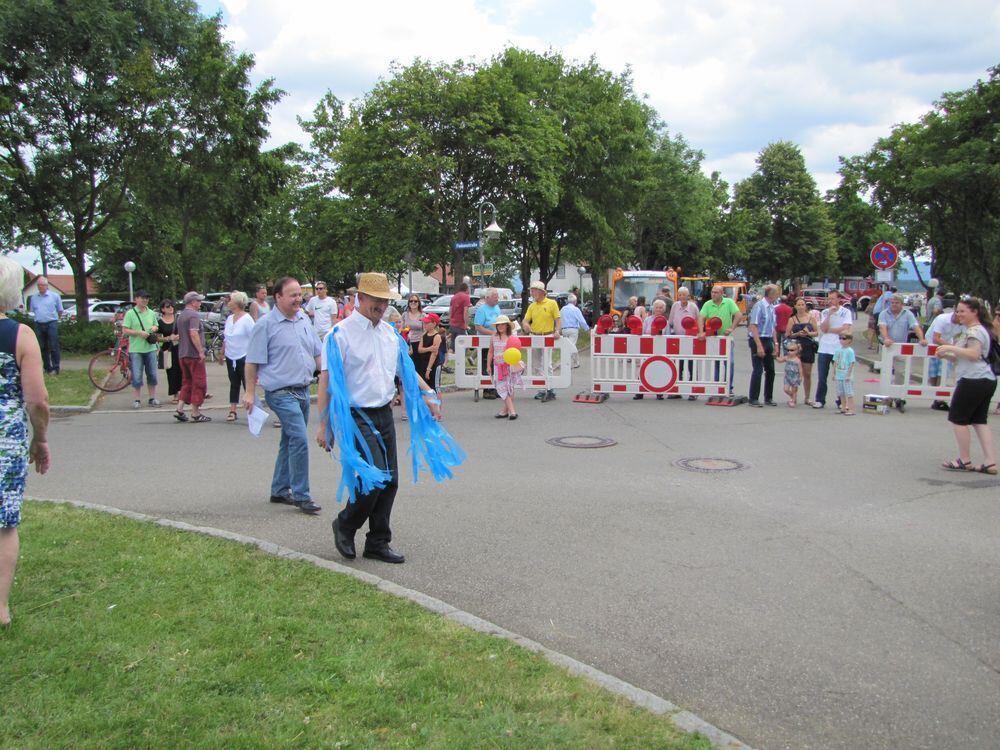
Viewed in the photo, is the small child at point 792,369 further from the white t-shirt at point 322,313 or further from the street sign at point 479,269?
the street sign at point 479,269

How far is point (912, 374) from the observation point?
42.5ft

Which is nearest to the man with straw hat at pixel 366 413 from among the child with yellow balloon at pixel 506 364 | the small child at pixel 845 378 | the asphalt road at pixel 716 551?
the asphalt road at pixel 716 551

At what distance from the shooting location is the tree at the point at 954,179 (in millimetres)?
27647

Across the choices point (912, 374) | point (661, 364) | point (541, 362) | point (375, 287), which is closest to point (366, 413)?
point (375, 287)

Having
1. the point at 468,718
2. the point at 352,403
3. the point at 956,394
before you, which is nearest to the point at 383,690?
the point at 468,718

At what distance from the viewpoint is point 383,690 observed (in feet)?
11.8

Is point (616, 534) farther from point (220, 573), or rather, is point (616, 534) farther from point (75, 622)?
point (75, 622)

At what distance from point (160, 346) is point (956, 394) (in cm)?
1172

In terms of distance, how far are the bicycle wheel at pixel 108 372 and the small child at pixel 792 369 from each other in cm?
1168

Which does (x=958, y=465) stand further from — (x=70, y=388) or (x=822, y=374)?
(x=70, y=388)

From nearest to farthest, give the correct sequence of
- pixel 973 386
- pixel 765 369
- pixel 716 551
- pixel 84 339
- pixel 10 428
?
pixel 10 428, pixel 716 551, pixel 973 386, pixel 765 369, pixel 84 339

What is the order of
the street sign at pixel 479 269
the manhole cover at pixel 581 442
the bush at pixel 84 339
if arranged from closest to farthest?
the manhole cover at pixel 581 442
the bush at pixel 84 339
the street sign at pixel 479 269

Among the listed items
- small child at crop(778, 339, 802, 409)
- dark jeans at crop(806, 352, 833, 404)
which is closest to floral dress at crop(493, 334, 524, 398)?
small child at crop(778, 339, 802, 409)

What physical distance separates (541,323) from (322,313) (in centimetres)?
430
